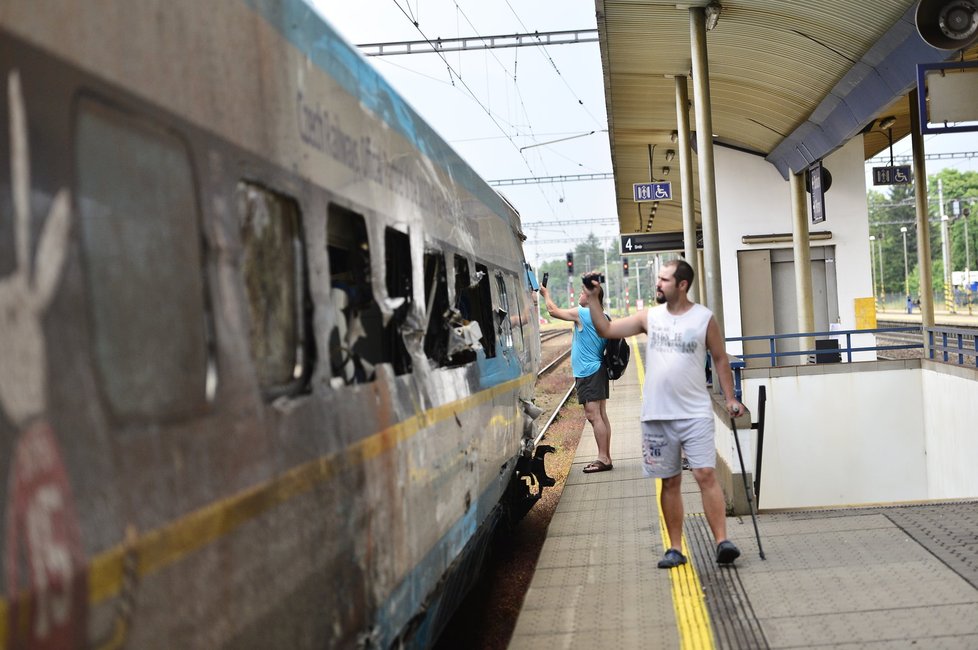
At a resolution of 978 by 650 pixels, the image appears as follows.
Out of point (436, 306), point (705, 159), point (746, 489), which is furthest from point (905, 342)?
point (436, 306)

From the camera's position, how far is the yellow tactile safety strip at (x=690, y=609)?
5.28 meters

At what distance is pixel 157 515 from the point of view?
2.19 metres

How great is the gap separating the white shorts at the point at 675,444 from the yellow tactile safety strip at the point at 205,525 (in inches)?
105

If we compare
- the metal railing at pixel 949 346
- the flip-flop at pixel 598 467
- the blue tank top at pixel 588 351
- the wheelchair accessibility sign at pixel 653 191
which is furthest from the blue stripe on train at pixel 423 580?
the wheelchair accessibility sign at pixel 653 191

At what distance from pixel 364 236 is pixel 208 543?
1961 millimetres

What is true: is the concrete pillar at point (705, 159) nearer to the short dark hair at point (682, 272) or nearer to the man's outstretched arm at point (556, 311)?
the man's outstretched arm at point (556, 311)

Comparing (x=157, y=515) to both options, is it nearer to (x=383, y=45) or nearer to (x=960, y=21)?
(x=960, y=21)

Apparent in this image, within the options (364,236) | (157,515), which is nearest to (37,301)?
(157,515)

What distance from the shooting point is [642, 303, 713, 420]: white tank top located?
621cm

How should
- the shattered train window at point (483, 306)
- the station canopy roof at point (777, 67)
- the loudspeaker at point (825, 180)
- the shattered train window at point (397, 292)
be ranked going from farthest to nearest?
the loudspeaker at point (825, 180), the station canopy roof at point (777, 67), the shattered train window at point (483, 306), the shattered train window at point (397, 292)

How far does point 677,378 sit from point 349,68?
2.98 m

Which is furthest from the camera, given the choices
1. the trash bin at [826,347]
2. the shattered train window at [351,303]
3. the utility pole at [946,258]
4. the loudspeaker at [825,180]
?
the utility pole at [946,258]

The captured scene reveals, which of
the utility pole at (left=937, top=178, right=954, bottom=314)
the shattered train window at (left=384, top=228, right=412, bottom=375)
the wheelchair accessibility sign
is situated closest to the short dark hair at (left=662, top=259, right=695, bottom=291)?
the shattered train window at (left=384, top=228, right=412, bottom=375)

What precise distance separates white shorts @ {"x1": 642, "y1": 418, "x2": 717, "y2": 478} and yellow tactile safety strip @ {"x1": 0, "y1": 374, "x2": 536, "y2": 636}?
2661 millimetres
